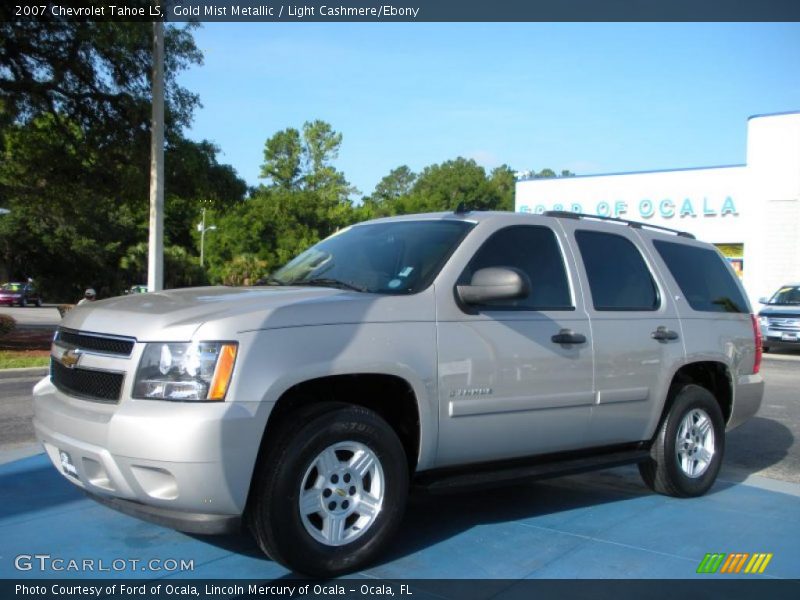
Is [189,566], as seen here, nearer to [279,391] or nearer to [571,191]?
[279,391]

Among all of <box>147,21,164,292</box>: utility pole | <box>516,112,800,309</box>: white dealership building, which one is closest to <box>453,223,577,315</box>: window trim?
<box>147,21,164,292</box>: utility pole

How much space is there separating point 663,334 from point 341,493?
263 cm

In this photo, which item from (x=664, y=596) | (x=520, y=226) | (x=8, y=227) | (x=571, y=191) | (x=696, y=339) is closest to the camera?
(x=664, y=596)

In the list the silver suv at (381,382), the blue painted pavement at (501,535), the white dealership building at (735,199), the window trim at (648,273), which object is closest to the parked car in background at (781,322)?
the white dealership building at (735,199)

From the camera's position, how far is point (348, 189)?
79688 millimetres

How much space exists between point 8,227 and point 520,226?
52417mm

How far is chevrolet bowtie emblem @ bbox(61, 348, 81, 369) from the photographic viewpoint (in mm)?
4021

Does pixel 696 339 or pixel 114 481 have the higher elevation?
pixel 696 339

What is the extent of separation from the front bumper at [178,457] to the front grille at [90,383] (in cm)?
8

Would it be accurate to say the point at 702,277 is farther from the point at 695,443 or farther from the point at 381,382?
the point at 381,382

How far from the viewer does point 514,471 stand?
4602 millimetres

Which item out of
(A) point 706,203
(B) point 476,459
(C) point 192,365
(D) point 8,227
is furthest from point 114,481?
(D) point 8,227

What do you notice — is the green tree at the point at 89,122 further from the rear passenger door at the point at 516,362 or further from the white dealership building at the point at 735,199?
the white dealership building at the point at 735,199

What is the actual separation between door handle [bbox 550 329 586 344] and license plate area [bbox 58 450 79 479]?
8.86 feet
